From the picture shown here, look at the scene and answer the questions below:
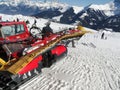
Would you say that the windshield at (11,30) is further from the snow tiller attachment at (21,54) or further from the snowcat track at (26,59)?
the snowcat track at (26,59)

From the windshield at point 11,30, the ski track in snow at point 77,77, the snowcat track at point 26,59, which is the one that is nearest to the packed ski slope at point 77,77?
the ski track in snow at point 77,77

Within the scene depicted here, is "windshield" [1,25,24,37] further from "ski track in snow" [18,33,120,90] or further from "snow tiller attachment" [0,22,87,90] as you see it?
"ski track in snow" [18,33,120,90]

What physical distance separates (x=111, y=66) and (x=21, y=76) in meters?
8.72

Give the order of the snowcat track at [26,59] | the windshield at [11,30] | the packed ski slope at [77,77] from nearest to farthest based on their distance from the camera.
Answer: the snowcat track at [26,59]
the packed ski slope at [77,77]
the windshield at [11,30]

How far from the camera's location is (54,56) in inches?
628

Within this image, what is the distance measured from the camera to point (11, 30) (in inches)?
607

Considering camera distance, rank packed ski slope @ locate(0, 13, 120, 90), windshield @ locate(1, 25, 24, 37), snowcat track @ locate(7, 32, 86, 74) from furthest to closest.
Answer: windshield @ locate(1, 25, 24, 37)
packed ski slope @ locate(0, 13, 120, 90)
snowcat track @ locate(7, 32, 86, 74)

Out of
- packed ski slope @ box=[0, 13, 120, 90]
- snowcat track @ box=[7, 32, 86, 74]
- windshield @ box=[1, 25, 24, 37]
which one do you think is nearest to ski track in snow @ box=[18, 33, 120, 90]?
packed ski slope @ box=[0, 13, 120, 90]

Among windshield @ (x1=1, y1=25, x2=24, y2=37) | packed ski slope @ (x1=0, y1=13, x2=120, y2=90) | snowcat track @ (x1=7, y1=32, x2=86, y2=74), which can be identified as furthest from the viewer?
windshield @ (x1=1, y1=25, x2=24, y2=37)

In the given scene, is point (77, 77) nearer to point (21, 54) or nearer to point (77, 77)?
point (77, 77)

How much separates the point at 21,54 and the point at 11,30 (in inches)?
89.0

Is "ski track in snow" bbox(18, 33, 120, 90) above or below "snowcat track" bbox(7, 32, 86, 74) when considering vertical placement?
below

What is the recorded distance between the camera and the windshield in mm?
14901

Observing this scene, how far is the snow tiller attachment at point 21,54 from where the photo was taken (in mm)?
10922
